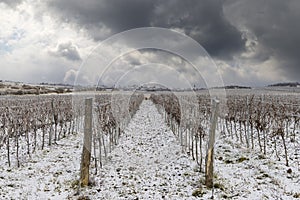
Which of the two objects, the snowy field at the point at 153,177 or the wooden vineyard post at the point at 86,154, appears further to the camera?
the wooden vineyard post at the point at 86,154

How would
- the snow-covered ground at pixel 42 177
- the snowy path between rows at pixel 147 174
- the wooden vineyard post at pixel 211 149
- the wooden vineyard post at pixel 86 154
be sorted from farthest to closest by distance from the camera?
the wooden vineyard post at pixel 86 154 < the wooden vineyard post at pixel 211 149 < the snowy path between rows at pixel 147 174 < the snow-covered ground at pixel 42 177

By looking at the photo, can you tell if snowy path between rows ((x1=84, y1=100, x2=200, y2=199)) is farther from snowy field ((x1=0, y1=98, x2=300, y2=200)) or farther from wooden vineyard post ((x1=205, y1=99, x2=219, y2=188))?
wooden vineyard post ((x1=205, y1=99, x2=219, y2=188))

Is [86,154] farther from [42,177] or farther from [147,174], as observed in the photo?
[147,174]

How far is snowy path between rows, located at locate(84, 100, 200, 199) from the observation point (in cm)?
621

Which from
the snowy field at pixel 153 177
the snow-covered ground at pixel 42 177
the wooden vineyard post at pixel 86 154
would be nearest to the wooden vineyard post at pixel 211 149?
the snowy field at pixel 153 177

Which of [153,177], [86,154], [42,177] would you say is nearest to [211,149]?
[153,177]

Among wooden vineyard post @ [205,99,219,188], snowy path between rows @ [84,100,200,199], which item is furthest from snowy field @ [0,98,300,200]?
wooden vineyard post @ [205,99,219,188]

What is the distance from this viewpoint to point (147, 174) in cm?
759

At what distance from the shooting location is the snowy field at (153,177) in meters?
6.08

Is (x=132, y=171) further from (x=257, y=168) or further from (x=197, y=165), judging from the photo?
(x=257, y=168)

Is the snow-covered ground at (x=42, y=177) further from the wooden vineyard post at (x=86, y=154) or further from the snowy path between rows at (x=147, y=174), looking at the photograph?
the snowy path between rows at (x=147, y=174)

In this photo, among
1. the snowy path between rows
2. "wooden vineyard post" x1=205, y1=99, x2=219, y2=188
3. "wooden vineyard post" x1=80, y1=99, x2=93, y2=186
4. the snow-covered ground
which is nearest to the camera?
the snow-covered ground

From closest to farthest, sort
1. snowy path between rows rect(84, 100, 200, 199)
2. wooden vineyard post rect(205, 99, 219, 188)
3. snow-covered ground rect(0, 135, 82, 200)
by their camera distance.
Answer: snow-covered ground rect(0, 135, 82, 200) < snowy path between rows rect(84, 100, 200, 199) < wooden vineyard post rect(205, 99, 219, 188)

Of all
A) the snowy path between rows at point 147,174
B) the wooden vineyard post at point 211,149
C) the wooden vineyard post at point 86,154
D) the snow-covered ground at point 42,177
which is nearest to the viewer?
the snow-covered ground at point 42,177
